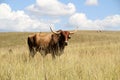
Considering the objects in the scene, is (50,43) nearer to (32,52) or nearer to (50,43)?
(50,43)

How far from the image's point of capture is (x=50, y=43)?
615 inches

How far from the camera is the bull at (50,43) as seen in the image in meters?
14.9

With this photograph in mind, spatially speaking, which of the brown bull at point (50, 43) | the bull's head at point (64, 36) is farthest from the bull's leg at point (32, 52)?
the bull's head at point (64, 36)

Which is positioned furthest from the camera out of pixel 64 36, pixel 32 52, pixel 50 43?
pixel 32 52

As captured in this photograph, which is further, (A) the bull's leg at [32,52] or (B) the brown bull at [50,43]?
(A) the bull's leg at [32,52]

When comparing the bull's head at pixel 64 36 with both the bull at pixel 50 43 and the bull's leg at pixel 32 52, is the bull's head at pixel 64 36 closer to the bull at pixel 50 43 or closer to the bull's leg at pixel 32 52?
the bull at pixel 50 43

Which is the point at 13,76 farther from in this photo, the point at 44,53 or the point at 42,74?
the point at 44,53

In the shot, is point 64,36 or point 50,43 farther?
point 50,43

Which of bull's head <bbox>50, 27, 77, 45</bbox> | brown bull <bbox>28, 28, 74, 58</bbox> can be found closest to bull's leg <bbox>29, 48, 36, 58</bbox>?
brown bull <bbox>28, 28, 74, 58</bbox>

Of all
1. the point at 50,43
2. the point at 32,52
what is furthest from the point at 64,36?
the point at 32,52

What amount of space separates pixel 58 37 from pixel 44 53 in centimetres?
136

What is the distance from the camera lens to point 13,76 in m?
6.27

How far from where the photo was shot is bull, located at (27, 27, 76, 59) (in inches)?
588

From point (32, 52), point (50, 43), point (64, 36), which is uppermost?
point (64, 36)
